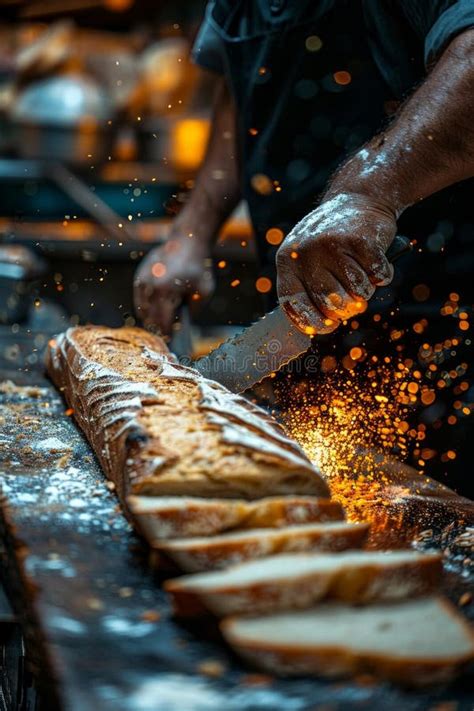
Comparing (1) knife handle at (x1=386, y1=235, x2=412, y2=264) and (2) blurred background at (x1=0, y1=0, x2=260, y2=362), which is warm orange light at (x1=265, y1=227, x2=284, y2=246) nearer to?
(1) knife handle at (x1=386, y1=235, x2=412, y2=264)

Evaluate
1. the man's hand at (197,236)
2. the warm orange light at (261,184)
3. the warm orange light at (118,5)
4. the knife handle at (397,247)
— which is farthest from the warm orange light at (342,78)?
the warm orange light at (118,5)

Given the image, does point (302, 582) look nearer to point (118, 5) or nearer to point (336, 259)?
point (336, 259)

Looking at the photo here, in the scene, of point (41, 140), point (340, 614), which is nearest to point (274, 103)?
point (340, 614)

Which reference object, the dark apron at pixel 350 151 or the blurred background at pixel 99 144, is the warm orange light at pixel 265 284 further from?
the blurred background at pixel 99 144

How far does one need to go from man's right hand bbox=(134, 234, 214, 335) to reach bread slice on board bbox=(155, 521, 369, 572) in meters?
2.43

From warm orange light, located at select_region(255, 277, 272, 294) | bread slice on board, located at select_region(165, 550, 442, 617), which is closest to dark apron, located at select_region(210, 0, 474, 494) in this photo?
warm orange light, located at select_region(255, 277, 272, 294)

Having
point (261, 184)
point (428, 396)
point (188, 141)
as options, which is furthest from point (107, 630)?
point (188, 141)

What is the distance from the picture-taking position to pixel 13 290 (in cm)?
537

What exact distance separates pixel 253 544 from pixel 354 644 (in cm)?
31

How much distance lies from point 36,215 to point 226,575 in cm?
725

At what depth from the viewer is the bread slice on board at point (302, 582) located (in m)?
1.36

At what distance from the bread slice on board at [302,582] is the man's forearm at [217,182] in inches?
114

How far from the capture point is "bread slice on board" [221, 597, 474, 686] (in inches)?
50.2

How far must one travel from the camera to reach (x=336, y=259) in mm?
2389
